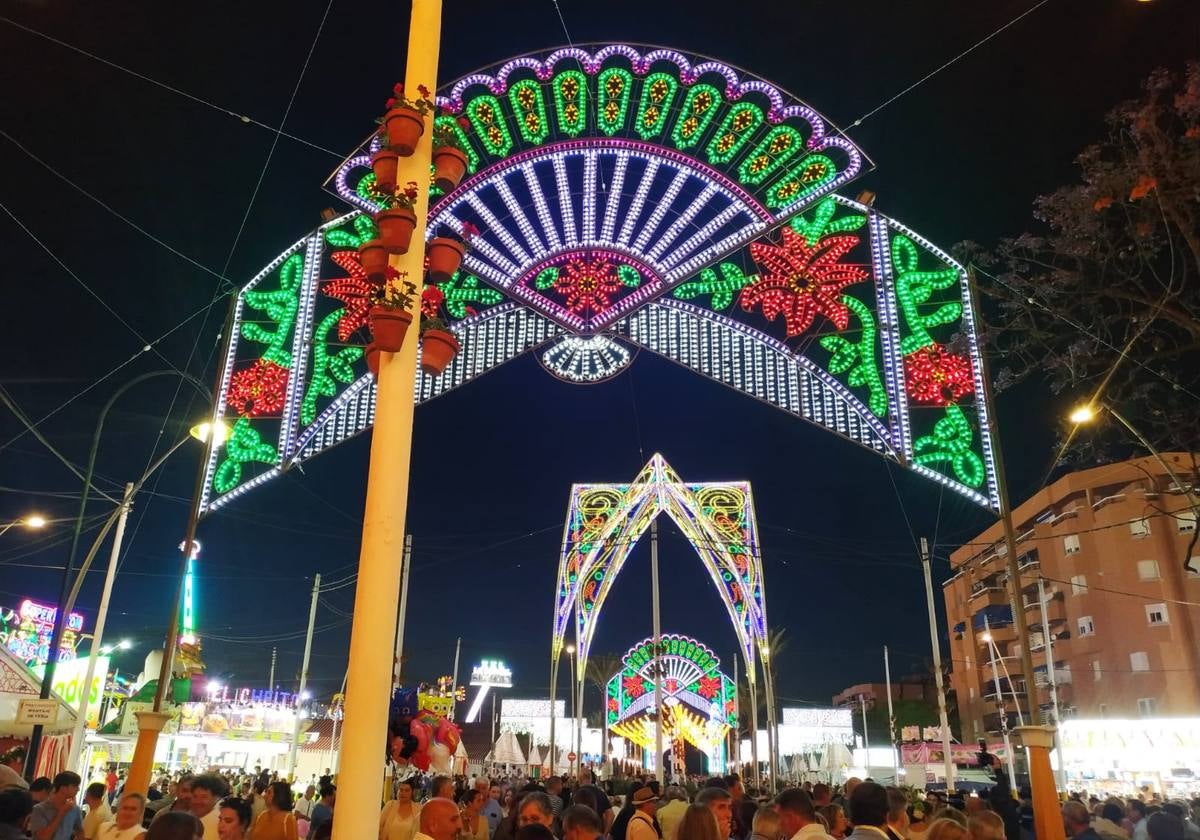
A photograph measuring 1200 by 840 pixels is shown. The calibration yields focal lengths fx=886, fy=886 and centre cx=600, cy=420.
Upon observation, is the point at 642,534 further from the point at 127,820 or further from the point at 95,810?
the point at 127,820

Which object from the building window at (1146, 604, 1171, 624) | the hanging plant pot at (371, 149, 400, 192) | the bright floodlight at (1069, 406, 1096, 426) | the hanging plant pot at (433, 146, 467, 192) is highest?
the building window at (1146, 604, 1171, 624)

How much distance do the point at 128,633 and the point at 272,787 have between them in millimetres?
69762

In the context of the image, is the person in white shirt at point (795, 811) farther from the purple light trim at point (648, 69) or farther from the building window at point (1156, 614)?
the building window at point (1156, 614)

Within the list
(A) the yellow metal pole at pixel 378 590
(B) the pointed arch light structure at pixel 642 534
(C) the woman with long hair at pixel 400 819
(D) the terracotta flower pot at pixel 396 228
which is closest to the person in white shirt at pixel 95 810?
(C) the woman with long hair at pixel 400 819

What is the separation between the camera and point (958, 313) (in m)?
13.6

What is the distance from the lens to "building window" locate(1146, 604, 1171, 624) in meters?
45.1

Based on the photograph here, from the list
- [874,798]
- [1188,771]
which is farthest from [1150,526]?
[874,798]

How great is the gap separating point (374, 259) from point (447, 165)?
A: 0.85m

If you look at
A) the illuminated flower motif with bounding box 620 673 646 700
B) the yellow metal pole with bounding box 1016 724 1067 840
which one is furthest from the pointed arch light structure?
the yellow metal pole with bounding box 1016 724 1067 840

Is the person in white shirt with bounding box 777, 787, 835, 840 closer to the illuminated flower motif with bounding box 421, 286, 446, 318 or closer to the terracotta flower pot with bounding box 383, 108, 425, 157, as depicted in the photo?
the illuminated flower motif with bounding box 421, 286, 446, 318

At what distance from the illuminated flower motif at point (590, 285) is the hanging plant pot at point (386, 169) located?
10.3m

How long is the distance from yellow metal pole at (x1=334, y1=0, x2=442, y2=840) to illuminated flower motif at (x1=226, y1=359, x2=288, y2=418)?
1034cm

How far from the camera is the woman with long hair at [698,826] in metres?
5.11

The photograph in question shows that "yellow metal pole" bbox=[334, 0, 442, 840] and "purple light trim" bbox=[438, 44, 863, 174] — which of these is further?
"purple light trim" bbox=[438, 44, 863, 174]
